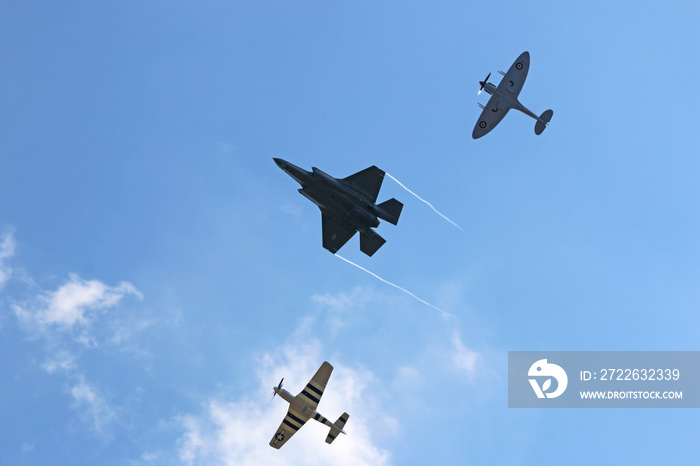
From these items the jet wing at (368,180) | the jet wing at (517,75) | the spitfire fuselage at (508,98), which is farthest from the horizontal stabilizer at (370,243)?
the jet wing at (517,75)

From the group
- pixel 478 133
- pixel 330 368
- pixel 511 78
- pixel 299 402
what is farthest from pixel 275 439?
pixel 511 78

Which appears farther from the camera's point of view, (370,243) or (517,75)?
(517,75)

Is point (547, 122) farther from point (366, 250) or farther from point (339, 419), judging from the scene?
point (339, 419)

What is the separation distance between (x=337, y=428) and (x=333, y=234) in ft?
88.5

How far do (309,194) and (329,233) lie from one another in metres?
6.79

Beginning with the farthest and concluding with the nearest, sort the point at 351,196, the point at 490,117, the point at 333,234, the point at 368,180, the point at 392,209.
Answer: the point at 490,117 < the point at 333,234 < the point at 392,209 < the point at 368,180 < the point at 351,196

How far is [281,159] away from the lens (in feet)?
190

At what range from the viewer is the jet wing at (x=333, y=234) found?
6272 cm

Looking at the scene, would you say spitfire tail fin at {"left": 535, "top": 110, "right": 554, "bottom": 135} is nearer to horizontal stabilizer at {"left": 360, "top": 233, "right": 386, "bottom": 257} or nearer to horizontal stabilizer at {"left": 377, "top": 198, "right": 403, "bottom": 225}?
horizontal stabilizer at {"left": 377, "top": 198, "right": 403, "bottom": 225}

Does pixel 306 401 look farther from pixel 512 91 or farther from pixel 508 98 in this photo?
pixel 512 91

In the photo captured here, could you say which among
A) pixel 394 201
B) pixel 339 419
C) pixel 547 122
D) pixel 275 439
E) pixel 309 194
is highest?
pixel 547 122

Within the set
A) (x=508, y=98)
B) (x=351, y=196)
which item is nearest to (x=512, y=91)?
(x=508, y=98)

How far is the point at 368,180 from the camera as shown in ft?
192

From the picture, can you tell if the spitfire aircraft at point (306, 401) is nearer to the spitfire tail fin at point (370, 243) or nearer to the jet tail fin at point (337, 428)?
the jet tail fin at point (337, 428)
